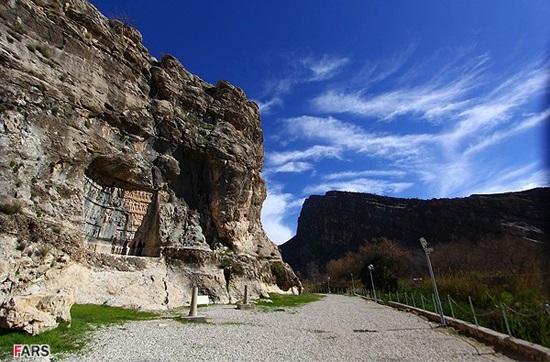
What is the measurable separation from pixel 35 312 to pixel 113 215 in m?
17.3

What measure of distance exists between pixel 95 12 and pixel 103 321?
28687 millimetres

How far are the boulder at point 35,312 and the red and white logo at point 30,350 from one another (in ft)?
2.75

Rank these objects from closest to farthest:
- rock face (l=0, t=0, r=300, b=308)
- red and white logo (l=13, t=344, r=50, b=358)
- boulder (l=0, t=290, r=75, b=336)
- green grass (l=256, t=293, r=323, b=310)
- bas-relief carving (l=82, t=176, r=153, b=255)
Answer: red and white logo (l=13, t=344, r=50, b=358) < boulder (l=0, t=290, r=75, b=336) < rock face (l=0, t=0, r=300, b=308) < bas-relief carving (l=82, t=176, r=153, b=255) < green grass (l=256, t=293, r=323, b=310)

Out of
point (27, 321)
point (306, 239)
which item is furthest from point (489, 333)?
point (306, 239)

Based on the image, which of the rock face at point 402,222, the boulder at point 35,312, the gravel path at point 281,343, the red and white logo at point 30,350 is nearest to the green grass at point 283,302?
the gravel path at point 281,343

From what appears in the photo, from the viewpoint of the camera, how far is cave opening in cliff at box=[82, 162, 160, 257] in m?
22.8

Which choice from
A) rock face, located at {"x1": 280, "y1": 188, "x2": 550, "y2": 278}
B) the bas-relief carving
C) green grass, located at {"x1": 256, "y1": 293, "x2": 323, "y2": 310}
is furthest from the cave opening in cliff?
rock face, located at {"x1": 280, "y1": 188, "x2": 550, "y2": 278}

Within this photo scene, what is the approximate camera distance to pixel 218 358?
7312mm

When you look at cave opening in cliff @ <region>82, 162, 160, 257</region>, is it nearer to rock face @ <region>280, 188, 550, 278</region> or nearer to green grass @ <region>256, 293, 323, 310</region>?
green grass @ <region>256, 293, 323, 310</region>

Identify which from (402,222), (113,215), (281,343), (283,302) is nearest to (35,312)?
(281,343)

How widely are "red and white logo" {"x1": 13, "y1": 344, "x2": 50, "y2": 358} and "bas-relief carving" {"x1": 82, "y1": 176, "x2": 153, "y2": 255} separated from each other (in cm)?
1604

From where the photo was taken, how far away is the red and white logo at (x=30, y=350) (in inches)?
276

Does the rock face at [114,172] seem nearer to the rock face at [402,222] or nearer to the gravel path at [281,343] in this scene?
the gravel path at [281,343]

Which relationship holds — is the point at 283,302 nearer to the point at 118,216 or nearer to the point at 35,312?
the point at 118,216
